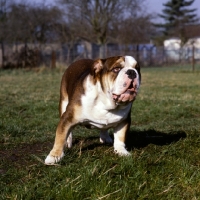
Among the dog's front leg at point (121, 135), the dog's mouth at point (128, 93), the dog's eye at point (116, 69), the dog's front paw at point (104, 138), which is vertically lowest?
the dog's front paw at point (104, 138)

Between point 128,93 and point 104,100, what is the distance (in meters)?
0.38

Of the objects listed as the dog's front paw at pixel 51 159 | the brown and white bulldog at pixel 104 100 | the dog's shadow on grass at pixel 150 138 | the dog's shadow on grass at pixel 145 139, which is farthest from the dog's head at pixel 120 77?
the dog's shadow on grass at pixel 150 138

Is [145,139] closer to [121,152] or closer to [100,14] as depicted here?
[121,152]

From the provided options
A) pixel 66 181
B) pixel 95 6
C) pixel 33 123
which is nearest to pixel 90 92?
pixel 66 181

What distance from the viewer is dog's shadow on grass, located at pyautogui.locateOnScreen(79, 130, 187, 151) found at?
5328 millimetres

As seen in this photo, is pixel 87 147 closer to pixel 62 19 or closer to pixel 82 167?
pixel 82 167

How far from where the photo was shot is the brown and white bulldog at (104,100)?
13.2 ft

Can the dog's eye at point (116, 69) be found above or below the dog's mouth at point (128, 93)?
above

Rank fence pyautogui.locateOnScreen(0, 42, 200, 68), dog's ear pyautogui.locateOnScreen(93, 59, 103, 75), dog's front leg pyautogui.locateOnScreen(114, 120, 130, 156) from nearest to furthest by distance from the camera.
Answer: dog's ear pyautogui.locateOnScreen(93, 59, 103, 75)
dog's front leg pyautogui.locateOnScreen(114, 120, 130, 156)
fence pyautogui.locateOnScreen(0, 42, 200, 68)

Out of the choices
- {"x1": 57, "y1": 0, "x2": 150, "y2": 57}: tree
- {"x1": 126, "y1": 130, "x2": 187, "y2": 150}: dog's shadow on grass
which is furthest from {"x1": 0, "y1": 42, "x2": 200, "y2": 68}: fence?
{"x1": 126, "y1": 130, "x2": 187, "y2": 150}: dog's shadow on grass

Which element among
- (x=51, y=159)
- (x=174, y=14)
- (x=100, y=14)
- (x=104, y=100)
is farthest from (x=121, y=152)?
(x=174, y=14)

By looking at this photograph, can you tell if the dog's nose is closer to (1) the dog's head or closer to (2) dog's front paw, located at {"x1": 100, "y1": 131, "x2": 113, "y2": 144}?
(1) the dog's head

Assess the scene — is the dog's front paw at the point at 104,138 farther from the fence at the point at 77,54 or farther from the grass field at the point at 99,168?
the fence at the point at 77,54

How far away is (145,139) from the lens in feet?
19.0
